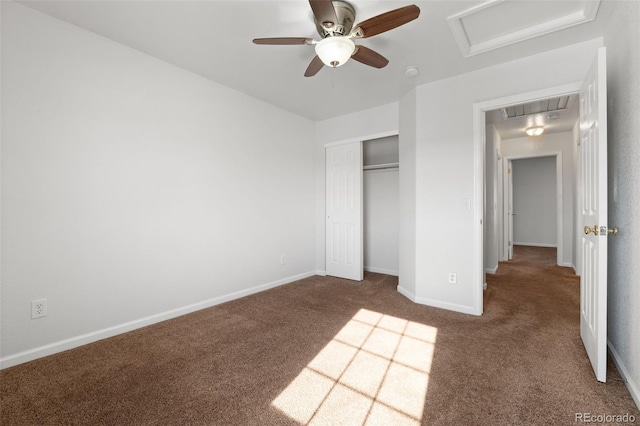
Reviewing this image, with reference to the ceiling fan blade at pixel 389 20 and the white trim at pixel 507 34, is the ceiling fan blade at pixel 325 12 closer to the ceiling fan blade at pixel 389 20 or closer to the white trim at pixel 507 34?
the ceiling fan blade at pixel 389 20

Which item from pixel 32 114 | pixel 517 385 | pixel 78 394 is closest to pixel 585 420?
pixel 517 385

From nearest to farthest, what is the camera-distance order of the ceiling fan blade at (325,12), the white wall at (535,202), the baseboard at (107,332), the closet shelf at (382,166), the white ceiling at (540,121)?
the ceiling fan blade at (325,12), the baseboard at (107,332), the white ceiling at (540,121), the closet shelf at (382,166), the white wall at (535,202)

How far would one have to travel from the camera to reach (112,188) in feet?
7.79

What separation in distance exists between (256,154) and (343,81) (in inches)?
55.1

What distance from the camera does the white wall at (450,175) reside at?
108 inches

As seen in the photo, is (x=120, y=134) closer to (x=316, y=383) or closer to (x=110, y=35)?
(x=110, y=35)

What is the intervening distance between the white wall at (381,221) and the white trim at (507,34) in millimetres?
2113

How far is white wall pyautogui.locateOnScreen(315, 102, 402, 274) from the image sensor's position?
149 inches

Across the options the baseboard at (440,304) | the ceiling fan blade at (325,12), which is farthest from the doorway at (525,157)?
the ceiling fan blade at (325,12)

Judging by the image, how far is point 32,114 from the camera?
2.00m

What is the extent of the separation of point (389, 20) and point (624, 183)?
178 cm

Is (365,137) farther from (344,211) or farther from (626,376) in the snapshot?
(626,376)
